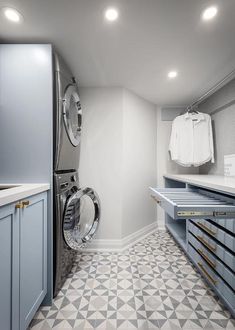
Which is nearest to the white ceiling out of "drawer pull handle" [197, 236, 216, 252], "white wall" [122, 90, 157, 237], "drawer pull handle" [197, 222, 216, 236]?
"white wall" [122, 90, 157, 237]

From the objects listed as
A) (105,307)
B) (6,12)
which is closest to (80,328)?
(105,307)

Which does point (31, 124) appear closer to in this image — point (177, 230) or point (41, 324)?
point (41, 324)

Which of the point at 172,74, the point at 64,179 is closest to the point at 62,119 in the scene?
the point at 64,179

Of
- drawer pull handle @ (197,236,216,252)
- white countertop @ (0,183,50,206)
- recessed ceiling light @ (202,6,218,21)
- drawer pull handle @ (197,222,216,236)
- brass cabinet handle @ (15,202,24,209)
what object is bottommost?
drawer pull handle @ (197,236,216,252)

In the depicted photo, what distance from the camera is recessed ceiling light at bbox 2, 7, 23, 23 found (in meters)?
Result: 1.32

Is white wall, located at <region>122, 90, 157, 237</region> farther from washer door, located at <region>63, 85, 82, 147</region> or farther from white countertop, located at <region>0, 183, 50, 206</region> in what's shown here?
white countertop, located at <region>0, 183, 50, 206</region>

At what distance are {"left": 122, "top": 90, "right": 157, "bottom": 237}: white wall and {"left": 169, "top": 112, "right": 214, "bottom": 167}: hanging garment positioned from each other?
407 mm

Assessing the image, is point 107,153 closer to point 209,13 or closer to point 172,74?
point 172,74

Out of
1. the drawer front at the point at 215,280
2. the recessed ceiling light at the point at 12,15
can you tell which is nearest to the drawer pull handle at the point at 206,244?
the drawer front at the point at 215,280

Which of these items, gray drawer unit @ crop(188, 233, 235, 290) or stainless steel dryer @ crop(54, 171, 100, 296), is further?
stainless steel dryer @ crop(54, 171, 100, 296)

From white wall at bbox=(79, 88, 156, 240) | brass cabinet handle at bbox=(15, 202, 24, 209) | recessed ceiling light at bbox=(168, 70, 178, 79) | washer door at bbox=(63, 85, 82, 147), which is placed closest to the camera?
brass cabinet handle at bbox=(15, 202, 24, 209)

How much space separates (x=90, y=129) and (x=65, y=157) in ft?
2.85

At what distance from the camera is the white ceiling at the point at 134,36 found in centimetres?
130

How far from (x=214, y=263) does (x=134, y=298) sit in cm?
70
